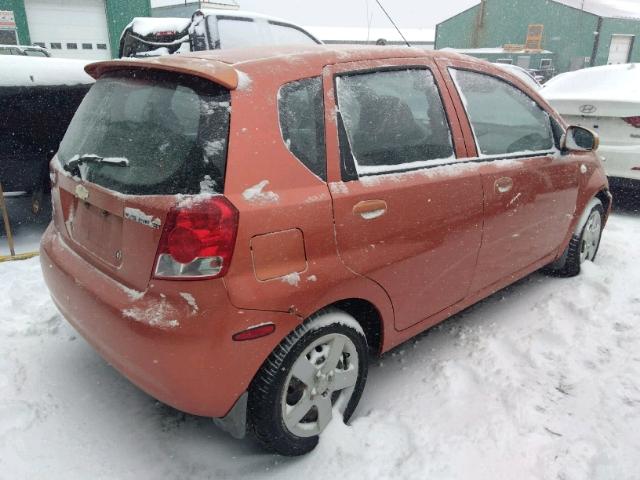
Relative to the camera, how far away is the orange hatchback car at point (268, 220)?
1.80 metres

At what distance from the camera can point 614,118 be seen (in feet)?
17.3

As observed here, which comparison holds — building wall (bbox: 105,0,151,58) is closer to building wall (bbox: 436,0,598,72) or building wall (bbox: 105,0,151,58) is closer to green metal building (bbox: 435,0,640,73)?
green metal building (bbox: 435,0,640,73)

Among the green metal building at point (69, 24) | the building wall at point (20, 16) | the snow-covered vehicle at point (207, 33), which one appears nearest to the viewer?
the snow-covered vehicle at point (207, 33)

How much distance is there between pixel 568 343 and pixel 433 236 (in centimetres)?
133

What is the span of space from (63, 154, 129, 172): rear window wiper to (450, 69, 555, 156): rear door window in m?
1.75

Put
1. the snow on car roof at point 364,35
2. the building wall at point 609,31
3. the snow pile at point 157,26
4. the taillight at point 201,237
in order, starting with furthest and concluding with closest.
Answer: the snow on car roof at point 364,35 → the building wall at point 609,31 → the snow pile at point 157,26 → the taillight at point 201,237

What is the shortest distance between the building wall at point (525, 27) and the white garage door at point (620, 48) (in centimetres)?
182

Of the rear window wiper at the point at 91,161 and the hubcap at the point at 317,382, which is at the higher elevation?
the rear window wiper at the point at 91,161

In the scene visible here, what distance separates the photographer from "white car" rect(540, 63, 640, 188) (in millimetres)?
5176

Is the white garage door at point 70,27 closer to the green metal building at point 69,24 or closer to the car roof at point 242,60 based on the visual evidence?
the green metal building at point 69,24

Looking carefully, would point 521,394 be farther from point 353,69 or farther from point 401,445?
point 353,69

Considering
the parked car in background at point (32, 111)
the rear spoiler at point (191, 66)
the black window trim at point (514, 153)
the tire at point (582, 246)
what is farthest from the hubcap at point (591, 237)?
the parked car in background at point (32, 111)

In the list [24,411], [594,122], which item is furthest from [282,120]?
[594,122]

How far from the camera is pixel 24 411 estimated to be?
7.87ft
